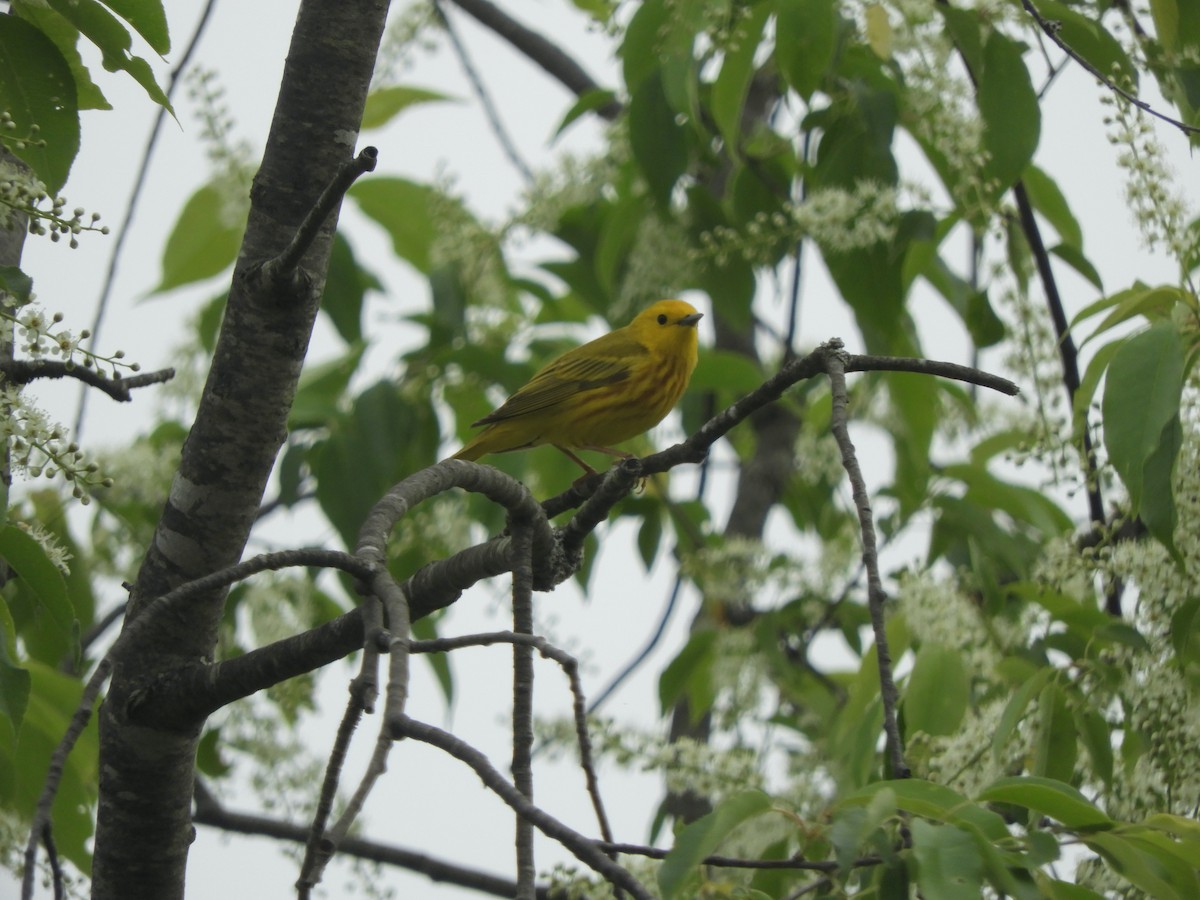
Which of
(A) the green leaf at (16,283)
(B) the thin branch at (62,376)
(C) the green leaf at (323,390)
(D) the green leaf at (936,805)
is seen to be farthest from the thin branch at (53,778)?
(C) the green leaf at (323,390)

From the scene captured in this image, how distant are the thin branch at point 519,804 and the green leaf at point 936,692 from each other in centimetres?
175

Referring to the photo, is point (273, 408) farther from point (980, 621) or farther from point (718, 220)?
point (718, 220)

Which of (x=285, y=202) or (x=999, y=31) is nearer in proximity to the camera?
(x=285, y=202)

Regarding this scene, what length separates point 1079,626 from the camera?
3285mm

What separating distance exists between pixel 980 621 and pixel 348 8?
2.25 metres

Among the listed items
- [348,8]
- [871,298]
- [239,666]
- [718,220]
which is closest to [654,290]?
[718,220]

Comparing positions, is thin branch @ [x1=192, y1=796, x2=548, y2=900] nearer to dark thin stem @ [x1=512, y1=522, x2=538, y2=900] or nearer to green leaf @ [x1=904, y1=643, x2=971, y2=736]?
green leaf @ [x1=904, y1=643, x2=971, y2=736]

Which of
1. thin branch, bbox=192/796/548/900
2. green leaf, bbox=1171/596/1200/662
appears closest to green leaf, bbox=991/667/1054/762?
green leaf, bbox=1171/596/1200/662

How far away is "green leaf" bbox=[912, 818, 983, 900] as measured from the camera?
1.82 metres

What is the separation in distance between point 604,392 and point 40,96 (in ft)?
11.4

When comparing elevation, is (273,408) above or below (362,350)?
below

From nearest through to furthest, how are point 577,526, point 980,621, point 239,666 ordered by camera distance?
point 239,666
point 577,526
point 980,621

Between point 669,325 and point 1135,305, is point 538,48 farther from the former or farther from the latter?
point 1135,305

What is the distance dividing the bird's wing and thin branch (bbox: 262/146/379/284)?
250cm
